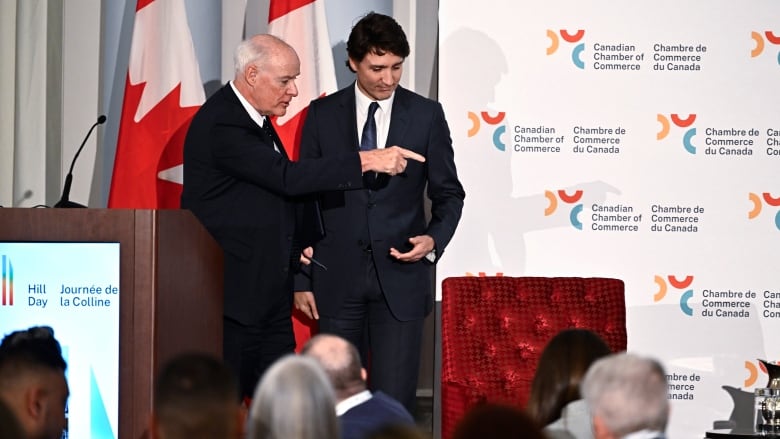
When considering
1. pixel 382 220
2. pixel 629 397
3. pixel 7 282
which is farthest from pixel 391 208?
pixel 629 397

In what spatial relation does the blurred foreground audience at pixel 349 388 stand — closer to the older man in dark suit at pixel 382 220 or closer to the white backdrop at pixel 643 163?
the older man in dark suit at pixel 382 220

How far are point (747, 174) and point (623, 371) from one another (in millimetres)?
3763

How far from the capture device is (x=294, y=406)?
2.36 m

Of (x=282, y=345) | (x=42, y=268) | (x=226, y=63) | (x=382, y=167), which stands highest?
(x=226, y=63)

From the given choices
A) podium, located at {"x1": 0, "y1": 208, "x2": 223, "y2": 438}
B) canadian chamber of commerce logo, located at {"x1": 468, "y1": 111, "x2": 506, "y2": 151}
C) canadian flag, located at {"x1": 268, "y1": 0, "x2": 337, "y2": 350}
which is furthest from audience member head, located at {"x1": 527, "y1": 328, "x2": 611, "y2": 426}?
canadian flag, located at {"x1": 268, "y1": 0, "x2": 337, "y2": 350}

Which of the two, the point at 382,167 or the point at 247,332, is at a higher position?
the point at 382,167

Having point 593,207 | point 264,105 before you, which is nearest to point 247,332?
point 264,105

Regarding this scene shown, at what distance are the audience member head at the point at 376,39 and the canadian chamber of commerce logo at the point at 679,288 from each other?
1.93 m

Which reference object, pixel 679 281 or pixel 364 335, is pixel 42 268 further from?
pixel 679 281

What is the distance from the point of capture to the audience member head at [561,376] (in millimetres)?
3334

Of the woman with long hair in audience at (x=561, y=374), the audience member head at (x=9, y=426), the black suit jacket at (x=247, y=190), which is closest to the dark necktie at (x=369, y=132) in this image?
the black suit jacket at (x=247, y=190)

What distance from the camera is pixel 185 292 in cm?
414

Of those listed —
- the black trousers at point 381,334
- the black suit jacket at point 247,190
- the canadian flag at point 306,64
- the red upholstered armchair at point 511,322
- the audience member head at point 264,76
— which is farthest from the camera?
the canadian flag at point 306,64

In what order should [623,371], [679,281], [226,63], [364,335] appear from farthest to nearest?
[226,63], [679,281], [364,335], [623,371]
